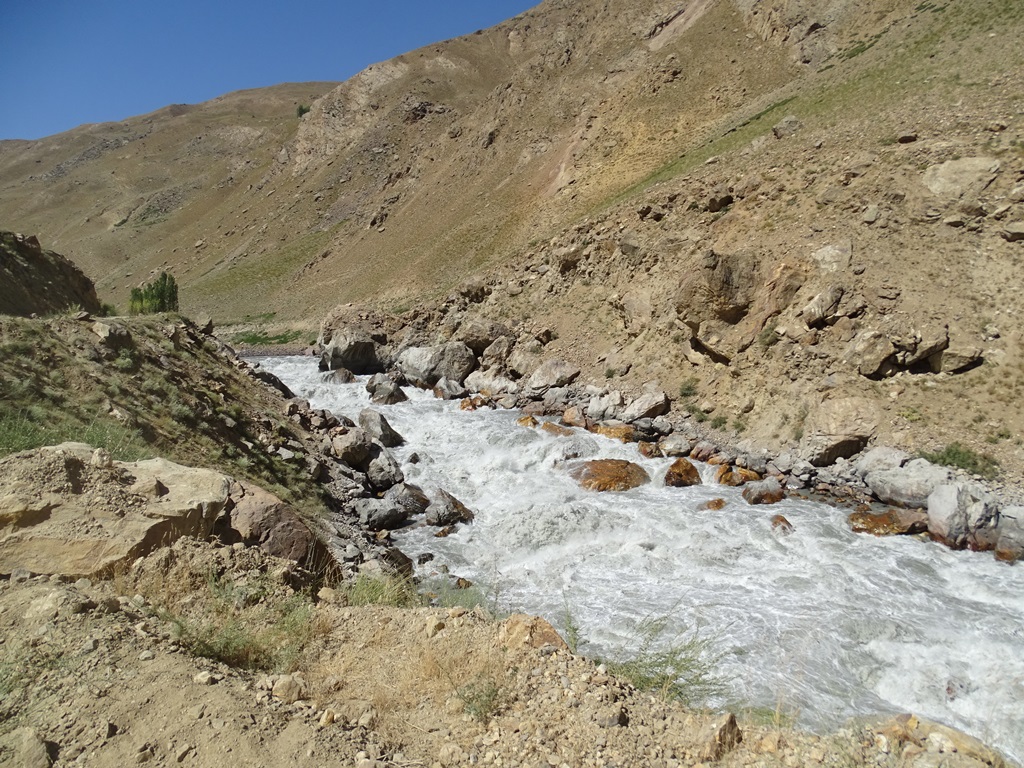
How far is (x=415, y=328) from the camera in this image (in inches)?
1135

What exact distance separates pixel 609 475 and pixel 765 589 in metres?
5.04

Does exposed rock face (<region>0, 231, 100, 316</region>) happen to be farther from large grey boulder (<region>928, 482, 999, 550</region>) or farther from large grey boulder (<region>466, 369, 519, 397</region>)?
large grey boulder (<region>928, 482, 999, 550</region>)

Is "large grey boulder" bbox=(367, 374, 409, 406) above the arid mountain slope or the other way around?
the other way around

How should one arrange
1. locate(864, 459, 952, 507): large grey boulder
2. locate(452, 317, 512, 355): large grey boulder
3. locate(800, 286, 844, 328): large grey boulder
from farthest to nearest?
locate(452, 317, 512, 355): large grey boulder < locate(800, 286, 844, 328): large grey boulder < locate(864, 459, 952, 507): large grey boulder

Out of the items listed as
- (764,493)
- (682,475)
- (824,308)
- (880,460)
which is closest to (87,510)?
(682,475)

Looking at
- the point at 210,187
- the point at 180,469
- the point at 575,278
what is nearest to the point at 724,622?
the point at 180,469

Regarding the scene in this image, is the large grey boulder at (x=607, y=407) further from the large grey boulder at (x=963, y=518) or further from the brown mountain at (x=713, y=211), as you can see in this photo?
the large grey boulder at (x=963, y=518)

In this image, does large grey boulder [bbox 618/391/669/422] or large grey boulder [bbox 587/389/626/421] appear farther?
large grey boulder [bbox 587/389/626/421]

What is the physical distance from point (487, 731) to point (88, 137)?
154m

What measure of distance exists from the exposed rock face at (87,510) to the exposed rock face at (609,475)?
9322mm

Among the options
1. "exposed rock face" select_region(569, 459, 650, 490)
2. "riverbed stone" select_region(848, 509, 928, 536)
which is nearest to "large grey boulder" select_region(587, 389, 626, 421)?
"exposed rock face" select_region(569, 459, 650, 490)

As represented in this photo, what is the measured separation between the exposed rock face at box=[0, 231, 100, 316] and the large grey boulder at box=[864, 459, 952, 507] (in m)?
21.1

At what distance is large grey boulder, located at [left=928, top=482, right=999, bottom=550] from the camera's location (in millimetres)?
10781

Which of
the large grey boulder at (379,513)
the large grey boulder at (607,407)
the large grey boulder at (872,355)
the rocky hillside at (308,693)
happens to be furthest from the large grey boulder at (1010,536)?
the large grey boulder at (379,513)
